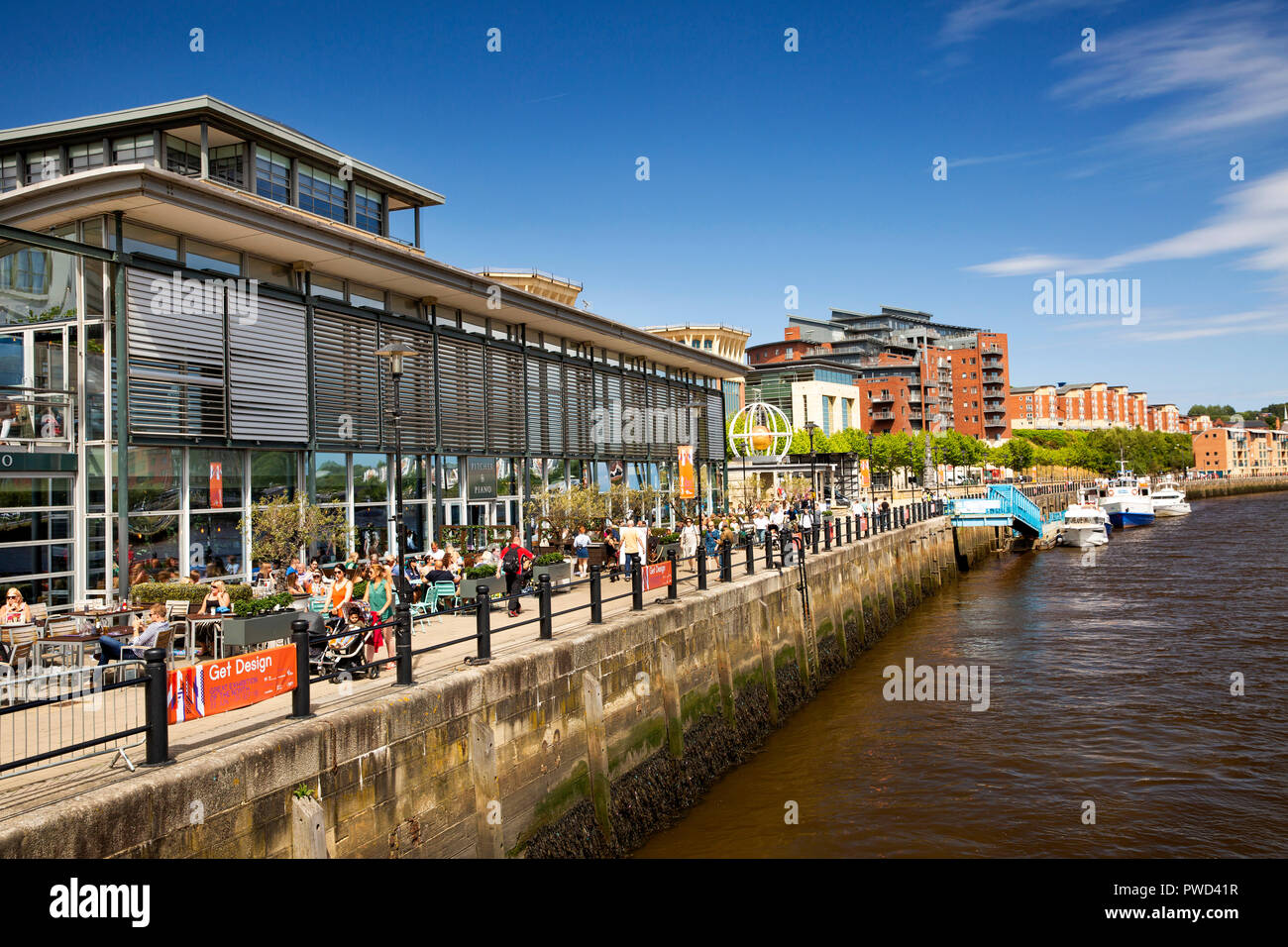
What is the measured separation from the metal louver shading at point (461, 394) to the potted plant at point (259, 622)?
1221 centimetres

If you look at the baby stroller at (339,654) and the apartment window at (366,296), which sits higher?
the apartment window at (366,296)

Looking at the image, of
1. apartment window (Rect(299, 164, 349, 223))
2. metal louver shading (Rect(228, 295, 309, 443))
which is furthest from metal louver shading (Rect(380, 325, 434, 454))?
apartment window (Rect(299, 164, 349, 223))

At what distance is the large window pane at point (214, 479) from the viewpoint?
17.3 meters

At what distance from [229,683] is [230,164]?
80.0ft

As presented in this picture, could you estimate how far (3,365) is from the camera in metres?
16.0

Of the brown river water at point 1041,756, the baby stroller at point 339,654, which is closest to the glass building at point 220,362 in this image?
the baby stroller at point 339,654

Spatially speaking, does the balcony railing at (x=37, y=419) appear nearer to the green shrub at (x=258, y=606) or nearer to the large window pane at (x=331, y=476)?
the large window pane at (x=331, y=476)

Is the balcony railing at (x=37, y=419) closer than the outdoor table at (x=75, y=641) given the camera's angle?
No

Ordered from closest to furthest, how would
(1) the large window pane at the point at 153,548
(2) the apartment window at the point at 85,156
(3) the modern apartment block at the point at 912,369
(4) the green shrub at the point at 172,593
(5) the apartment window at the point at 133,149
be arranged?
(4) the green shrub at the point at 172,593, (1) the large window pane at the point at 153,548, (5) the apartment window at the point at 133,149, (2) the apartment window at the point at 85,156, (3) the modern apartment block at the point at 912,369

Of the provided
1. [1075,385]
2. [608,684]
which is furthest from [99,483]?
[1075,385]

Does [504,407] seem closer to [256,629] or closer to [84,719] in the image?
[256,629]

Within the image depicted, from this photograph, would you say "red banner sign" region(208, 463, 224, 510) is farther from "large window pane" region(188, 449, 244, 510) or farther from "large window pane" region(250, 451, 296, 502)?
"large window pane" region(250, 451, 296, 502)

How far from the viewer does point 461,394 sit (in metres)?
25.3

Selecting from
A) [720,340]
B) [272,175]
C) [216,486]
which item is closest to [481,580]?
[216,486]
